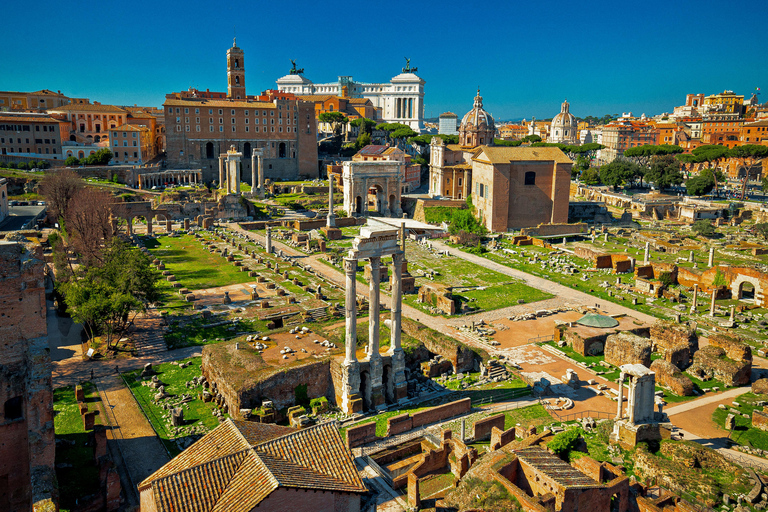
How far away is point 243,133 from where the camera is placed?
93.0 metres

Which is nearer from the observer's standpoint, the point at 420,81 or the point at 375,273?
the point at 375,273

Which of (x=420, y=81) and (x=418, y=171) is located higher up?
(x=420, y=81)

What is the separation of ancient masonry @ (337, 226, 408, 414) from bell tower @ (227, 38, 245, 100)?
8780 centimetres

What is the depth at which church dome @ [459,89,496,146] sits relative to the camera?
270 ft

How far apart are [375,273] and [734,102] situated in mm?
161007

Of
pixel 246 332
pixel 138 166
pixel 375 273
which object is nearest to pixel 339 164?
pixel 138 166

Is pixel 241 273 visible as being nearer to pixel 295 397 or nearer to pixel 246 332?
pixel 246 332

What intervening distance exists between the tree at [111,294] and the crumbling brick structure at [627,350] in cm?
2302

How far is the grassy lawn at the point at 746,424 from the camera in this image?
20720 millimetres

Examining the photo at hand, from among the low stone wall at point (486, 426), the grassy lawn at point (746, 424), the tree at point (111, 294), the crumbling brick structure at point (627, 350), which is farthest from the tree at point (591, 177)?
the low stone wall at point (486, 426)

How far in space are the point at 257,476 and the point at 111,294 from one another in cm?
1863

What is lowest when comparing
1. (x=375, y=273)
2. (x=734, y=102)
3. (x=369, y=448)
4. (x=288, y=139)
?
(x=369, y=448)

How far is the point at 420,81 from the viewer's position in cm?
13925

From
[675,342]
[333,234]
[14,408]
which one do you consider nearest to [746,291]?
[675,342]
